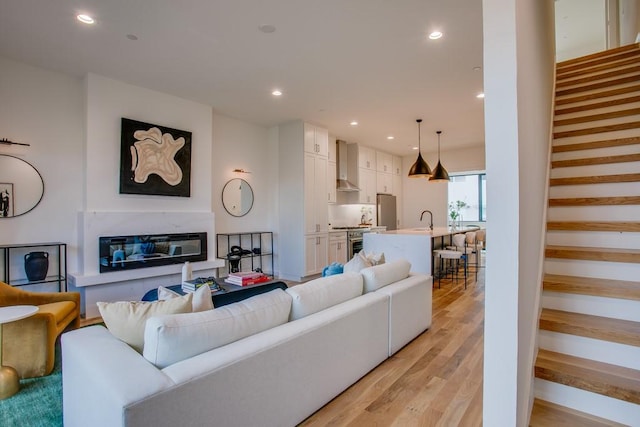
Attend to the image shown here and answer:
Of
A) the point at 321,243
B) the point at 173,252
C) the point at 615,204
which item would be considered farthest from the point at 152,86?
the point at 615,204

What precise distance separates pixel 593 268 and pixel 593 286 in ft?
0.81

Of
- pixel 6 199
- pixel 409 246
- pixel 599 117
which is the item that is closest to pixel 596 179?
pixel 599 117

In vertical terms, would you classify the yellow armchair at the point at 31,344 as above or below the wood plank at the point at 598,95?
below

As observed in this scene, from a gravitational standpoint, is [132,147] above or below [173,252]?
above

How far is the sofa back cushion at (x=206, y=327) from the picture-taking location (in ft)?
4.79

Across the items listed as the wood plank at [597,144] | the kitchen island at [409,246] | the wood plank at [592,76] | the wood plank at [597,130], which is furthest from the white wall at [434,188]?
the wood plank at [597,144]

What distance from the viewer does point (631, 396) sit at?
1515mm

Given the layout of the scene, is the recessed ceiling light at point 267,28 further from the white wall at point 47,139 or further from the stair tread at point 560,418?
the stair tread at point 560,418

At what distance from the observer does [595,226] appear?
7.55 feet

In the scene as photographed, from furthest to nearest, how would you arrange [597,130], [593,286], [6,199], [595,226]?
[6,199]
[597,130]
[595,226]
[593,286]

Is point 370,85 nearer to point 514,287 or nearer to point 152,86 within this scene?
point 152,86

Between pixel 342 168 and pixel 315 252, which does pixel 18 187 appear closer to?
pixel 315 252

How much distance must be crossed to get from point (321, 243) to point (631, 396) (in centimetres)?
511

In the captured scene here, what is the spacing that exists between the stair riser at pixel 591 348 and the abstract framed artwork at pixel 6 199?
5.20 metres
